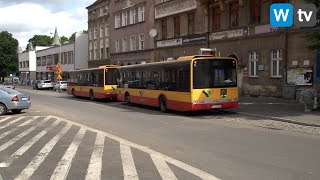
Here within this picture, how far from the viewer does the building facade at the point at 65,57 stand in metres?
74.9

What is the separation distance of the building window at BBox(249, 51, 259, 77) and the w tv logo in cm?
344

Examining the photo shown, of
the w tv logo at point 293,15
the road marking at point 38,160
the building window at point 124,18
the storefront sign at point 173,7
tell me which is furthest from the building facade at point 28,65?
the road marking at point 38,160

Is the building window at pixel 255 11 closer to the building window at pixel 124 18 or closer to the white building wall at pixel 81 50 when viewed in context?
the building window at pixel 124 18

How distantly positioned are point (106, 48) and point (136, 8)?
487 inches

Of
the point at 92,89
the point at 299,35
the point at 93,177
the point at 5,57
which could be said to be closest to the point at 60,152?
the point at 93,177

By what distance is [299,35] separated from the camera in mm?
27391

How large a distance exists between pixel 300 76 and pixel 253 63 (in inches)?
203

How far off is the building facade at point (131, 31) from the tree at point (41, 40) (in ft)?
311

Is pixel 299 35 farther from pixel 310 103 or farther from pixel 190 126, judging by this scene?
pixel 190 126

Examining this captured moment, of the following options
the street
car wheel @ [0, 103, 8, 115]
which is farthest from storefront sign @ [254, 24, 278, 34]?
car wheel @ [0, 103, 8, 115]

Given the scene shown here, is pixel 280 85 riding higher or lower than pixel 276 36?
lower

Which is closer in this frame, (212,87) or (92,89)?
(212,87)

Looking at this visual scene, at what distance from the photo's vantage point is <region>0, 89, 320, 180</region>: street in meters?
8.02

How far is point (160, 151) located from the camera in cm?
1053
